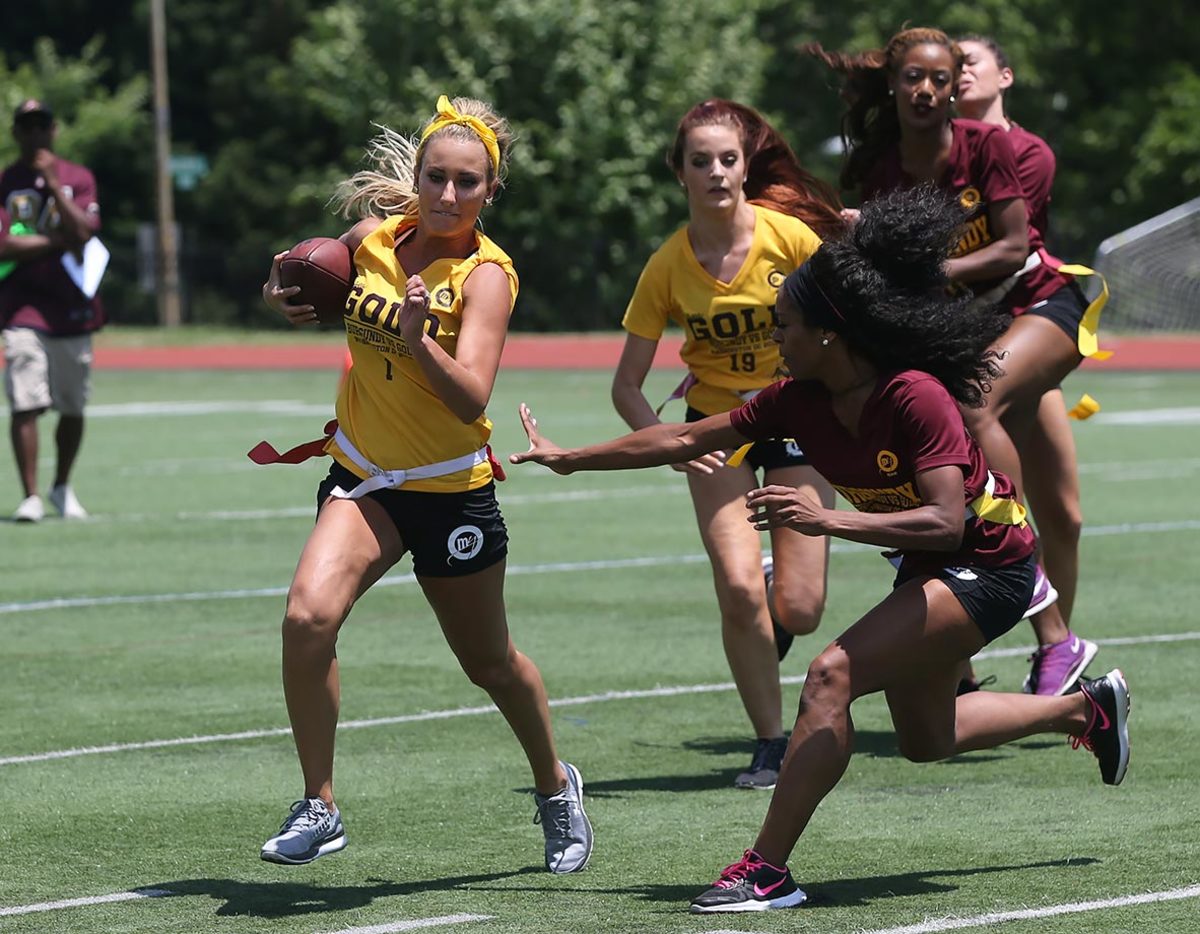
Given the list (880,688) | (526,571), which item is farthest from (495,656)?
(526,571)

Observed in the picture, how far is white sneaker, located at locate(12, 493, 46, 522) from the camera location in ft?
50.3

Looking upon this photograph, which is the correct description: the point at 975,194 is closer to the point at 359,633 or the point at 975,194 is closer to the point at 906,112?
the point at 906,112

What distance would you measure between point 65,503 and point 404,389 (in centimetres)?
965

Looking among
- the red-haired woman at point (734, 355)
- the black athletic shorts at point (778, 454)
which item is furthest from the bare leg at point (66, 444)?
the black athletic shorts at point (778, 454)

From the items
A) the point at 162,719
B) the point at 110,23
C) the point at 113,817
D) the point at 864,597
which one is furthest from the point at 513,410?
the point at 110,23

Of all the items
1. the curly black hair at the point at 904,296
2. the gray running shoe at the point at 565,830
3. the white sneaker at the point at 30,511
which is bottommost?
the white sneaker at the point at 30,511

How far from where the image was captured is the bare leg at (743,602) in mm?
8047

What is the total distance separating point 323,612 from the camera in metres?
6.30

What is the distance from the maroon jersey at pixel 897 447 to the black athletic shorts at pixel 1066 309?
8.23ft

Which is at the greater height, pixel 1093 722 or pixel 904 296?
pixel 904 296

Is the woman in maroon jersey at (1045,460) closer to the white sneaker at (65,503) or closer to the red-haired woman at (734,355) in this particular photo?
the red-haired woman at (734,355)

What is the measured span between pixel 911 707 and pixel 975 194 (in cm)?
287

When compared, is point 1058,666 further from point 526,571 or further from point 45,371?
point 45,371

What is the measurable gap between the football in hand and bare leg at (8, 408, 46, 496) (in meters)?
8.98
